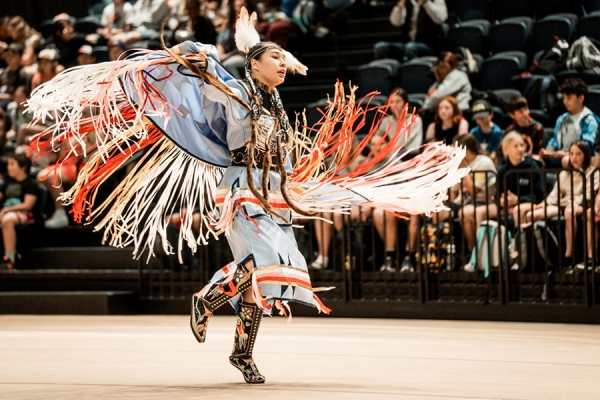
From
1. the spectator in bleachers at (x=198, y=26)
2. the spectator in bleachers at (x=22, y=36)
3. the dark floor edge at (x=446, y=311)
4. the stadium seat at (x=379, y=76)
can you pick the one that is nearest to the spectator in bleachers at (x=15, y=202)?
the dark floor edge at (x=446, y=311)

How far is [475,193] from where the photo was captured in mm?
8617

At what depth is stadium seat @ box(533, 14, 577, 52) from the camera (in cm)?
1045

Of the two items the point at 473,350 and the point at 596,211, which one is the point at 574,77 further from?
the point at 473,350

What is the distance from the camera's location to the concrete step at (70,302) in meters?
9.75

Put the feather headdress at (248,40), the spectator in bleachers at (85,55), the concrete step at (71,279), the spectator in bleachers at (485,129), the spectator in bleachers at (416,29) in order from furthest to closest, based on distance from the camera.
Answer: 1. the spectator in bleachers at (85,55)
2. the spectator in bleachers at (416,29)
3. the concrete step at (71,279)
4. the spectator in bleachers at (485,129)
5. the feather headdress at (248,40)

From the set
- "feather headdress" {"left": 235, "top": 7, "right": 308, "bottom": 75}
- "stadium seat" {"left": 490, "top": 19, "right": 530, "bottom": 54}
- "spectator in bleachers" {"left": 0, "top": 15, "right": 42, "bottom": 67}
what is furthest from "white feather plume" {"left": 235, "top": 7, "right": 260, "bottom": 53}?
"spectator in bleachers" {"left": 0, "top": 15, "right": 42, "bottom": 67}

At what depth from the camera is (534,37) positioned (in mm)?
10875

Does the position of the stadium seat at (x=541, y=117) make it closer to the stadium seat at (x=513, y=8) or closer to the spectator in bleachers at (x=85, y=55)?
the stadium seat at (x=513, y=8)

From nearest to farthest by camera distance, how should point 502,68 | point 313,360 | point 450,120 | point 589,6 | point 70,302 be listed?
point 313,360
point 450,120
point 70,302
point 502,68
point 589,6

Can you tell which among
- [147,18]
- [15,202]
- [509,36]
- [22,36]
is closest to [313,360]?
[15,202]

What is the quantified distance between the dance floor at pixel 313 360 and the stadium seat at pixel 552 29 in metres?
3.43

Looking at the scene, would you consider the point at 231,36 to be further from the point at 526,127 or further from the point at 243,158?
the point at 243,158

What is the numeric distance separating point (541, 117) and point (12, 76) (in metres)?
6.98

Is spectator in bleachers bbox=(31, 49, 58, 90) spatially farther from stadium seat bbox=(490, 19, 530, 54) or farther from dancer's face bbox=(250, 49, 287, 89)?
dancer's face bbox=(250, 49, 287, 89)
